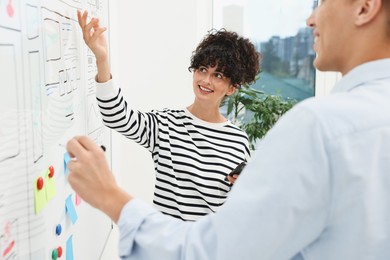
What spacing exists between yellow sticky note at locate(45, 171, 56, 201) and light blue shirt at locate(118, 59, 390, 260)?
1.58 feet

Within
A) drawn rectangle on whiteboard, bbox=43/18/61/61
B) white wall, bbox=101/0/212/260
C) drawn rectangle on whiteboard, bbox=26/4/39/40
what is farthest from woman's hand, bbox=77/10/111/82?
white wall, bbox=101/0/212/260

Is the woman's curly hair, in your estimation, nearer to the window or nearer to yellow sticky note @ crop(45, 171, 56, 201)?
yellow sticky note @ crop(45, 171, 56, 201)

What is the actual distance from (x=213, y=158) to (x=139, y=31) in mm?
1199

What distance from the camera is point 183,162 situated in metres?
1.53

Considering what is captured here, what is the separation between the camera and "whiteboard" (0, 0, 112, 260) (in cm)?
85

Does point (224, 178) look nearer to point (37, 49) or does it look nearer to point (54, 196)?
point (54, 196)

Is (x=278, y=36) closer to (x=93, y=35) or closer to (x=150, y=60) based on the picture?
(x=150, y=60)

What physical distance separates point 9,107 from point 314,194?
1.93 feet

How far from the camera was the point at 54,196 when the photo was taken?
1.15m

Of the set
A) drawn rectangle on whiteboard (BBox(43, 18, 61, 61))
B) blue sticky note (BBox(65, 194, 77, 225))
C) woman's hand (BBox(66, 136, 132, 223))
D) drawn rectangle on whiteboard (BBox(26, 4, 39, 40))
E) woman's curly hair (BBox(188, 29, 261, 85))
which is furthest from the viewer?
woman's curly hair (BBox(188, 29, 261, 85))

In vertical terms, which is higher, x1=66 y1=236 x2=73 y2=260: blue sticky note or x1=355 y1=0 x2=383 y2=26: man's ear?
Result: x1=355 y1=0 x2=383 y2=26: man's ear

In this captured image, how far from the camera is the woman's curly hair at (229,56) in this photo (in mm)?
1689

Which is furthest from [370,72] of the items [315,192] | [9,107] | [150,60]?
[150,60]

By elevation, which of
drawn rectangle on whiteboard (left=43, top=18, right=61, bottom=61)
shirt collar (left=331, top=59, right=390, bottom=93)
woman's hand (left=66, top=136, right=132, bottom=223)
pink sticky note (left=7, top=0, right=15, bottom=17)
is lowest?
woman's hand (left=66, top=136, right=132, bottom=223)
